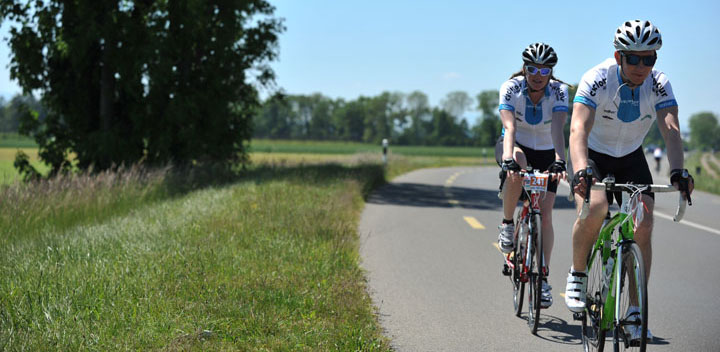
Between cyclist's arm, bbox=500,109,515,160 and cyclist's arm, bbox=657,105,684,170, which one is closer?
cyclist's arm, bbox=657,105,684,170

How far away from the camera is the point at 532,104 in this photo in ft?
18.1

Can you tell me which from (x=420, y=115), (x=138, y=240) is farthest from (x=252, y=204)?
(x=420, y=115)

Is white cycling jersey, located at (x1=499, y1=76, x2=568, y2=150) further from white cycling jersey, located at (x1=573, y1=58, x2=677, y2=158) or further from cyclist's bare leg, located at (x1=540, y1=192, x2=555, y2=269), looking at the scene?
white cycling jersey, located at (x1=573, y1=58, x2=677, y2=158)

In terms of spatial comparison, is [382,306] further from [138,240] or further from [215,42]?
[215,42]

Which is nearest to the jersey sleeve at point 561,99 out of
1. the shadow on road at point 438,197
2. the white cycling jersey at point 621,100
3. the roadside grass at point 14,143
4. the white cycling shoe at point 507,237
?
the white cycling shoe at point 507,237

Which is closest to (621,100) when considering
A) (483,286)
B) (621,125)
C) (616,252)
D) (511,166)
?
(621,125)

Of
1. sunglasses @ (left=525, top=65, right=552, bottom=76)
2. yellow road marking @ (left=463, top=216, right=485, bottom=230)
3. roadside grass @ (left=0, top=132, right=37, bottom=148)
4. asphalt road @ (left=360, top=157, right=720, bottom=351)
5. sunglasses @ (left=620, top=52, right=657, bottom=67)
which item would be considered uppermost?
sunglasses @ (left=525, top=65, right=552, bottom=76)

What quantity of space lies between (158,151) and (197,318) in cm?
1570

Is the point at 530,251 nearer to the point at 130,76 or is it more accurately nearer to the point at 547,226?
the point at 547,226

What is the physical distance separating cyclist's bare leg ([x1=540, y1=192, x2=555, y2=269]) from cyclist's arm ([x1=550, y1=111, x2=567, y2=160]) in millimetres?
368

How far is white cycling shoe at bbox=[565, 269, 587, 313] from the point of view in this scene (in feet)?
13.7

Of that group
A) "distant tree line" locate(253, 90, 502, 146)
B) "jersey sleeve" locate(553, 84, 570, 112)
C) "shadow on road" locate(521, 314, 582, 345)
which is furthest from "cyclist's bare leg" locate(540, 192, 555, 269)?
"distant tree line" locate(253, 90, 502, 146)

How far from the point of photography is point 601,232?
3.99 m

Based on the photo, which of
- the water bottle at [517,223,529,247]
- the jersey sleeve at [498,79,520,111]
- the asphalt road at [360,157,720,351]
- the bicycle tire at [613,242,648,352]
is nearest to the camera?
the bicycle tire at [613,242,648,352]
